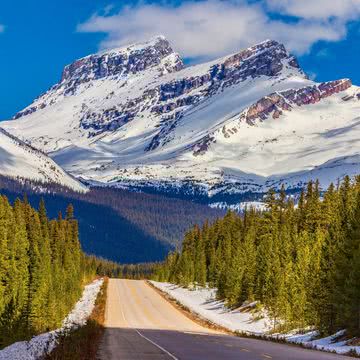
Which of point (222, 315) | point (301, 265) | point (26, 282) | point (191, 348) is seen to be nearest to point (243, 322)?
point (222, 315)

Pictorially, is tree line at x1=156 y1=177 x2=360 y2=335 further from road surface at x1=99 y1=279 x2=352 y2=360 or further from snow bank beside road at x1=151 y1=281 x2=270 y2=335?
road surface at x1=99 y1=279 x2=352 y2=360

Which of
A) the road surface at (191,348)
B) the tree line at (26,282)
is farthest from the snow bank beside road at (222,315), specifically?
the tree line at (26,282)

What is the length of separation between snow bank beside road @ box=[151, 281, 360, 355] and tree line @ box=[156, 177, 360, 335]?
123 cm

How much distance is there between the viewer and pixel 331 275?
4947 centimetres

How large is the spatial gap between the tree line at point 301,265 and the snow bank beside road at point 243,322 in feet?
4.02

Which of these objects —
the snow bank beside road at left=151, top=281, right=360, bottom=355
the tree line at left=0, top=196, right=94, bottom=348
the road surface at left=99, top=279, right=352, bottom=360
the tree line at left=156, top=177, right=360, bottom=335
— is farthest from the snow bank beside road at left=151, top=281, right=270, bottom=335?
the tree line at left=0, top=196, right=94, bottom=348

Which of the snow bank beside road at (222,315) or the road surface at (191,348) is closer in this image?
the road surface at (191,348)

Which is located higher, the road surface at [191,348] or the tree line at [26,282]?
the tree line at [26,282]

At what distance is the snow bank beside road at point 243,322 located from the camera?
139ft

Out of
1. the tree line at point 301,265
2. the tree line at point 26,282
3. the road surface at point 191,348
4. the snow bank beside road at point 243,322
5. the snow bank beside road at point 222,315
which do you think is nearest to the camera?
the road surface at point 191,348

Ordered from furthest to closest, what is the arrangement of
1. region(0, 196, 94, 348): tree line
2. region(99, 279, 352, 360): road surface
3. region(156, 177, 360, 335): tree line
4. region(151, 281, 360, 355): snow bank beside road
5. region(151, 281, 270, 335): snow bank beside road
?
region(151, 281, 270, 335): snow bank beside road
region(0, 196, 94, 348): tree line
region(156, 177, 360, 335): tree line
region(151, 281, 360, 355): snow bank beside road
region(99, 279, 352, 360): road surface

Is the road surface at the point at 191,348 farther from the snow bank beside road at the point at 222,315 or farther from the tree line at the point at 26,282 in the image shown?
the tree line at the point at 26,282

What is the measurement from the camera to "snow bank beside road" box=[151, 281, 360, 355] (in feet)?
139

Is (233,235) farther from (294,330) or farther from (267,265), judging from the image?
(294,330)
